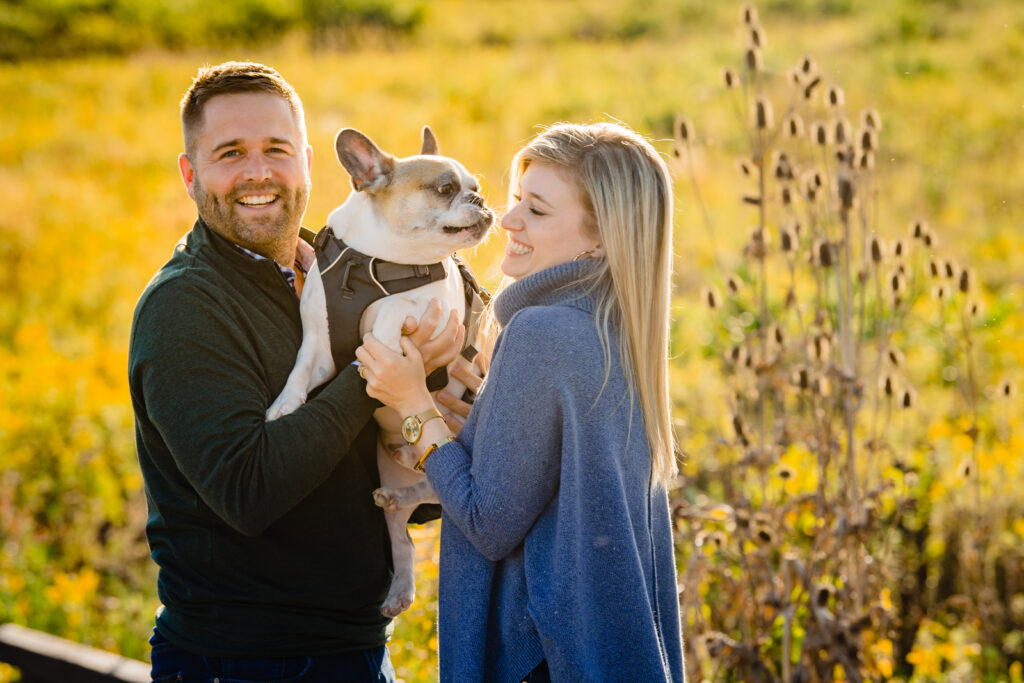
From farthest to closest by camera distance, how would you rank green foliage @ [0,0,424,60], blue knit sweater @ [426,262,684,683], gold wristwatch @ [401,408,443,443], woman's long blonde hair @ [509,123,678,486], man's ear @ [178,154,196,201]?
1. green foliage @ [0,0,424,60]
2. man's ear @ [178,154,196,201]
3. gold wristwatch @ [401,408,443,443]
4. woman's long blonde hair @ [509,123,678,486]
5. blue knit sweater @ [426,262,684,683]

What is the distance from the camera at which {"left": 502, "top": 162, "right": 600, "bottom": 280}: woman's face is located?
2.12m

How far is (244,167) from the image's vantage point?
2215 millimetres

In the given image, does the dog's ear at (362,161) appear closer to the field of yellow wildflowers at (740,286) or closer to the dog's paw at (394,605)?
the field of yellow wildflowers at (740,286)

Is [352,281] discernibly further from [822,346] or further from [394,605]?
[822,346]

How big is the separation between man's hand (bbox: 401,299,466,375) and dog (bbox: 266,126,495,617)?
0.03m

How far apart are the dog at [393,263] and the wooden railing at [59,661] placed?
1.59 metres

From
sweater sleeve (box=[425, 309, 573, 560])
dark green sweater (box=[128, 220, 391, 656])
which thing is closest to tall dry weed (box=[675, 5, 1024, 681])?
sweater sleeve (box=[425, 309, 573, 560])

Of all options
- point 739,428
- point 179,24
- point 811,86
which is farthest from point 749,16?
point 179,24

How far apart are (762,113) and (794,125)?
0.47 ft

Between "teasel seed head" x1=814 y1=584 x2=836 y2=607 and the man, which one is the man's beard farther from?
"teasel seed head" x1=814 y1=584 x2=836 y2=607

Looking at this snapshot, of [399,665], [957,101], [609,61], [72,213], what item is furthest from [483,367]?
[609,61]

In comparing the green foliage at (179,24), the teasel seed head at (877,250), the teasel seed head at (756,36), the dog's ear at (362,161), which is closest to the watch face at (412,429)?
the dog's ear at (362,161)

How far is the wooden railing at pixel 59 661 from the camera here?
11.1ft

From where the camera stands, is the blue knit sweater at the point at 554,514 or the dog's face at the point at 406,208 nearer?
the blue knit sweater at the point at 554,514
